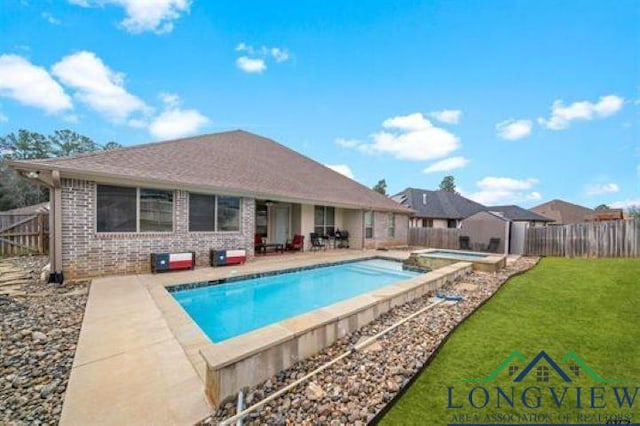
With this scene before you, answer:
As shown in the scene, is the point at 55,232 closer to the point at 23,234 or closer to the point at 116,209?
the point at 116,209

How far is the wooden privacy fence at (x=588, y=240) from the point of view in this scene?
11.7 meters

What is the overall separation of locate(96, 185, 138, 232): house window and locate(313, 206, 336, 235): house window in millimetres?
8396

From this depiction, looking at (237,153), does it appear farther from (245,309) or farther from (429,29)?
(429,29)

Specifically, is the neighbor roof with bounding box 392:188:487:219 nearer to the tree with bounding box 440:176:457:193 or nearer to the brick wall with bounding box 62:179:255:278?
the brick wall with bounding box 62:179:255:278

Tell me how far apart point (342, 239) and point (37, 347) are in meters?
12.8

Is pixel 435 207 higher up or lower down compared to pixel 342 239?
higher up

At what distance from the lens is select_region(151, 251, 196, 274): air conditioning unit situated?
776cm

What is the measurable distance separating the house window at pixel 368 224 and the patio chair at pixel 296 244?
13.0ft

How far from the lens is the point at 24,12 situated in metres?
9.16

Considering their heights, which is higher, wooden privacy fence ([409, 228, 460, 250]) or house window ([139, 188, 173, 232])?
house window ([139, 188, 173, 232])

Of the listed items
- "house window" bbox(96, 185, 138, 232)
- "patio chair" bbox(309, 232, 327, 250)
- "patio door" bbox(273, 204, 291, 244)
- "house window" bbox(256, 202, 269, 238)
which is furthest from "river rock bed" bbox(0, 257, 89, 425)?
"patio chair" bbox(309, 232, 327, 250)

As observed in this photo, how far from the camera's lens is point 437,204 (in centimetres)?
2908

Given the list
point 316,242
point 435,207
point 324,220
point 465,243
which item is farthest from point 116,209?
point 435,207

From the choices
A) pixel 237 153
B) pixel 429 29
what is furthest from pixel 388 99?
pixel 237 153
